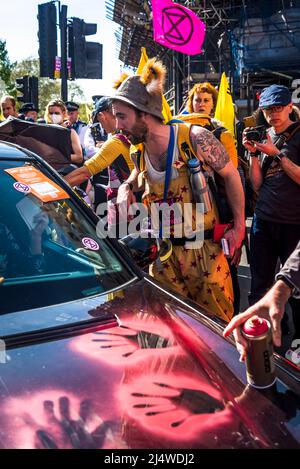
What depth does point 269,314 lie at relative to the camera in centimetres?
178

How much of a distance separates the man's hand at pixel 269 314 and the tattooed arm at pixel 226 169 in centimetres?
143

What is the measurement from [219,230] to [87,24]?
7054 millimetres

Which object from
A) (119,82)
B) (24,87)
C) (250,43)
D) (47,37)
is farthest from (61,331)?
(250,43)

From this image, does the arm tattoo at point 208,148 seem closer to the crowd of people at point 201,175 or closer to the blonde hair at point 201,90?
Result: the crowd of people at point 201,175

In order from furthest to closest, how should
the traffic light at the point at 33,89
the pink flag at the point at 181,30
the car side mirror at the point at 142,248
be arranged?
the traffic light at the point at 33,89, the pink flag at the point at 181,30, the car side mirror at the point at 142,248

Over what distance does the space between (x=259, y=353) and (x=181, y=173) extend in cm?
176

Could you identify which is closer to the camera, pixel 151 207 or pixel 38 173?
pixel 38 173

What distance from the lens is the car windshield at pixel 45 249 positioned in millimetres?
2051

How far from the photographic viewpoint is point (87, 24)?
30.2 feet

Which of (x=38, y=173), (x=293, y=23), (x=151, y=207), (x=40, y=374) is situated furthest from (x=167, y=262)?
(x=293, y=23)

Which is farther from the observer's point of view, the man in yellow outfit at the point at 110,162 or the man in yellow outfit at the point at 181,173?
the man in yellow outfit at the point at 110,162

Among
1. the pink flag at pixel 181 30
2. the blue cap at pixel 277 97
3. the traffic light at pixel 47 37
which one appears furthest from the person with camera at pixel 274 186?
the traffic light at pixel 47 37
